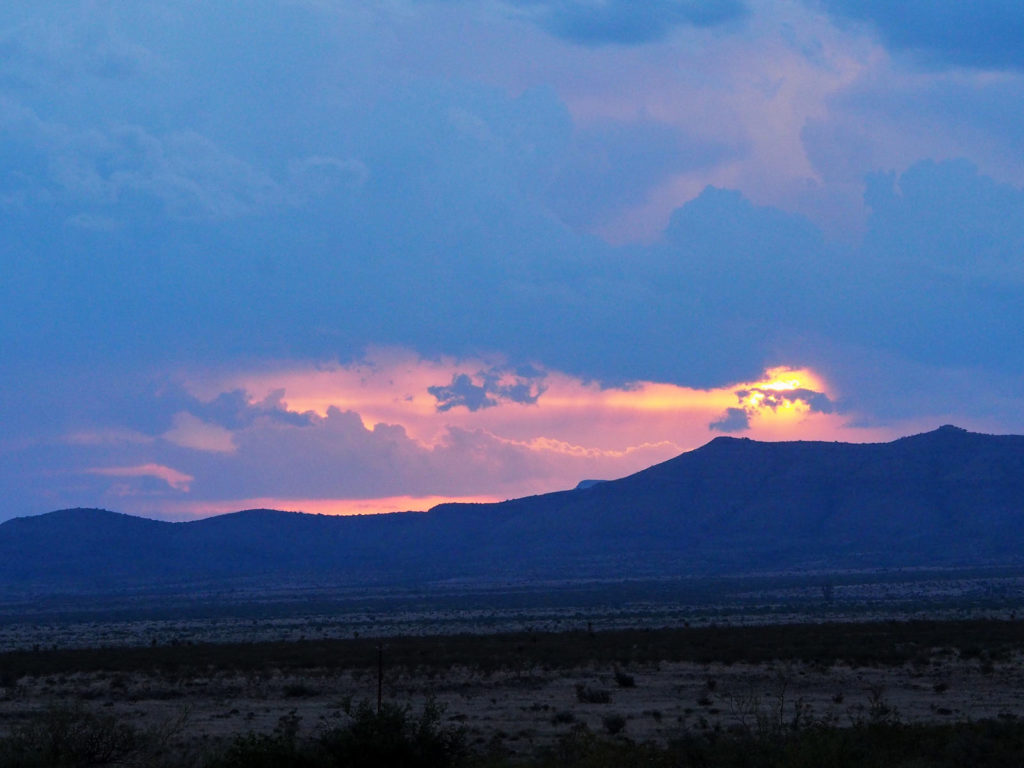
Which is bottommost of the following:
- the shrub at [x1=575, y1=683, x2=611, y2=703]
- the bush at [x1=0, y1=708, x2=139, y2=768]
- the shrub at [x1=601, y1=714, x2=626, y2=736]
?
the shrub at [x1=601, y1=714, x2=626, y2=736]

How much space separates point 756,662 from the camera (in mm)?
42625

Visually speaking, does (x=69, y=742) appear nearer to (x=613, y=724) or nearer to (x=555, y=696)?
(x=613, y=724)

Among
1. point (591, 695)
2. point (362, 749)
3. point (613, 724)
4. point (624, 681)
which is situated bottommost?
point (613, 724)

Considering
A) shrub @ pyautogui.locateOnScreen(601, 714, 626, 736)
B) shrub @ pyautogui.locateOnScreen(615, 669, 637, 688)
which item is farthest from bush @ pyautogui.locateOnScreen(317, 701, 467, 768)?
shrub @ pyautogui.locateOnScreen(615, 669, 637, 688)

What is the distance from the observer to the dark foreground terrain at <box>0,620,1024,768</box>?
2006cm

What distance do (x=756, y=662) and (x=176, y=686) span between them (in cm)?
1959

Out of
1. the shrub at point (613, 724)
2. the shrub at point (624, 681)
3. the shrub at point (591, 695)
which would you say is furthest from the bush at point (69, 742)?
the shrub at point (624, 681)

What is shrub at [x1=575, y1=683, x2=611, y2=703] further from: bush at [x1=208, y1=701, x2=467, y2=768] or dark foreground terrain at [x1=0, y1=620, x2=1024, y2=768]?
bush at [x1=208, y1=701, x2=467, y2=768]

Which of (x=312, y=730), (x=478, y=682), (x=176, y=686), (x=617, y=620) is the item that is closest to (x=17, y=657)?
(x=176, y=686)

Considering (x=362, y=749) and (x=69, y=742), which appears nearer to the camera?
A: (x=362, y=749)

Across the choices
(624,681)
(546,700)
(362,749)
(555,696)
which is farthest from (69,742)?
(624,681)

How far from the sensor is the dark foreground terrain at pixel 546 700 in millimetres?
20062

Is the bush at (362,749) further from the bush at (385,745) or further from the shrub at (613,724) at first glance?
the shrub at (613,724)

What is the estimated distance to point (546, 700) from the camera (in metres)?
34.2
